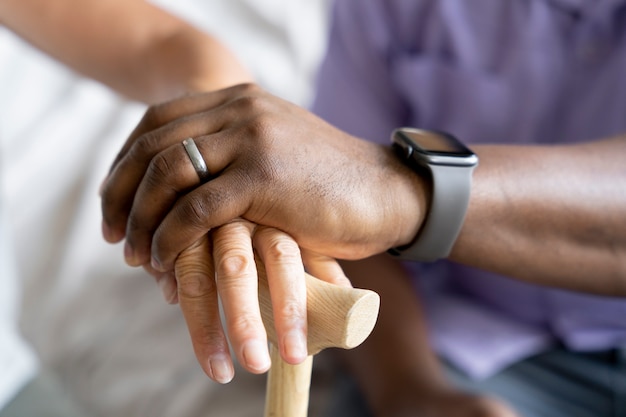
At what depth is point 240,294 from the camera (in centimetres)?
33

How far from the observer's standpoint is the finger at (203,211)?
1.16 feet

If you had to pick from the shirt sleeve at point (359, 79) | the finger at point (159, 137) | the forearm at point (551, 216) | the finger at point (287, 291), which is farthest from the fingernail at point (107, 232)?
the shirt sleeve at point (359, 79)

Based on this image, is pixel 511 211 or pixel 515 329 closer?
pixel 511 211

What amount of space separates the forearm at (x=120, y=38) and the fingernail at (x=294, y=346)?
0.30m

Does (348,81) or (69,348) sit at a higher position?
(348,81)

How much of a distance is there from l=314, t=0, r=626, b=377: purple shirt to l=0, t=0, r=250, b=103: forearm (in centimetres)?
19

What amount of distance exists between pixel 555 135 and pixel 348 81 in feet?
0.69

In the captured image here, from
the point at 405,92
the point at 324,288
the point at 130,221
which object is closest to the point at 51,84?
the point at 405,92

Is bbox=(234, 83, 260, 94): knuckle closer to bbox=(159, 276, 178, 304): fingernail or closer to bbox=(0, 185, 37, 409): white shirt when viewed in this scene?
bbox=(159, 276, 178, 304): fingernail

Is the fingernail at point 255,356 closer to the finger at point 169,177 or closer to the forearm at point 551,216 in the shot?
the finger at point 169,177

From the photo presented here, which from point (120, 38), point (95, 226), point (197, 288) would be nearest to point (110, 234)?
point (197, 288)

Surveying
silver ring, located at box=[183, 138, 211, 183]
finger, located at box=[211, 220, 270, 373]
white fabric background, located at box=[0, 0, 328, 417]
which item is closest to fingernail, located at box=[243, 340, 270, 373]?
finger, located at box=[211, 220, 270, 373]

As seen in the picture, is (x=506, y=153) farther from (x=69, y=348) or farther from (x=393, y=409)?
(x=69, y=348)

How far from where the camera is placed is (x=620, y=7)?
63cm
